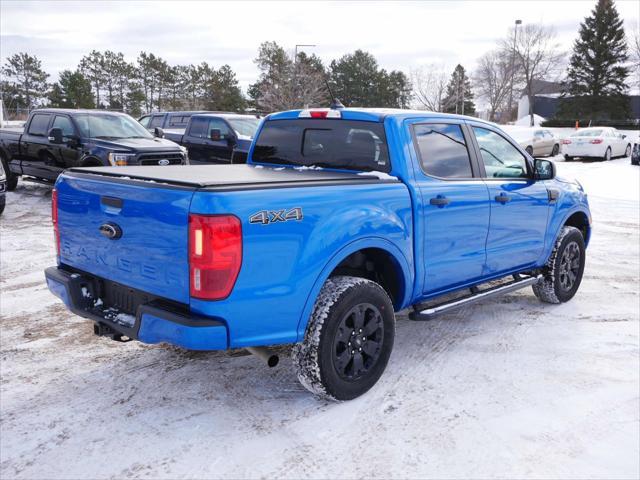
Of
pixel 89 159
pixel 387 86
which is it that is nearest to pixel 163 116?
pixel 89 159

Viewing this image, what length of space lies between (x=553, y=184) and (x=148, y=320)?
14.0 feet

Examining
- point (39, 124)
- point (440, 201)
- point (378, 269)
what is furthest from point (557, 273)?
point (39, 124)

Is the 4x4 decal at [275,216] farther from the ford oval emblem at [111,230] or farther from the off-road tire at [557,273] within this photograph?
the off-road tire at [557,273]

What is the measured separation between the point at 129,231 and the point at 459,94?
64.8 metres

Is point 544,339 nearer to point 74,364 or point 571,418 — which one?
point 571,418

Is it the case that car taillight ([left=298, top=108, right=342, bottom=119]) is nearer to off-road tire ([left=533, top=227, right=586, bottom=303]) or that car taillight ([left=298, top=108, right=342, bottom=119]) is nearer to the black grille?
off-road tire ([left=533, top=227, right=586, bottom=303])

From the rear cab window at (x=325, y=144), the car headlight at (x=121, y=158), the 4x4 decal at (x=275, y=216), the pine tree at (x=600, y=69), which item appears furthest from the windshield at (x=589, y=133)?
the pine tree at (x=600, y=69)

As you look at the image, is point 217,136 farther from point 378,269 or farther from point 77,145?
point 378,269

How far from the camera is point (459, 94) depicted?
6456cm

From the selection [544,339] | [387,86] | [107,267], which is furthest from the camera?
[387,86]

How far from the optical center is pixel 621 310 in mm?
6188

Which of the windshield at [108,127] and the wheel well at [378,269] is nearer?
the wheel well at [378,269]

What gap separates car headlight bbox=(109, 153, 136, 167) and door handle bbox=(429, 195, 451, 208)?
26.8 feet

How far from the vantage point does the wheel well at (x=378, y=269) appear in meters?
4.25
